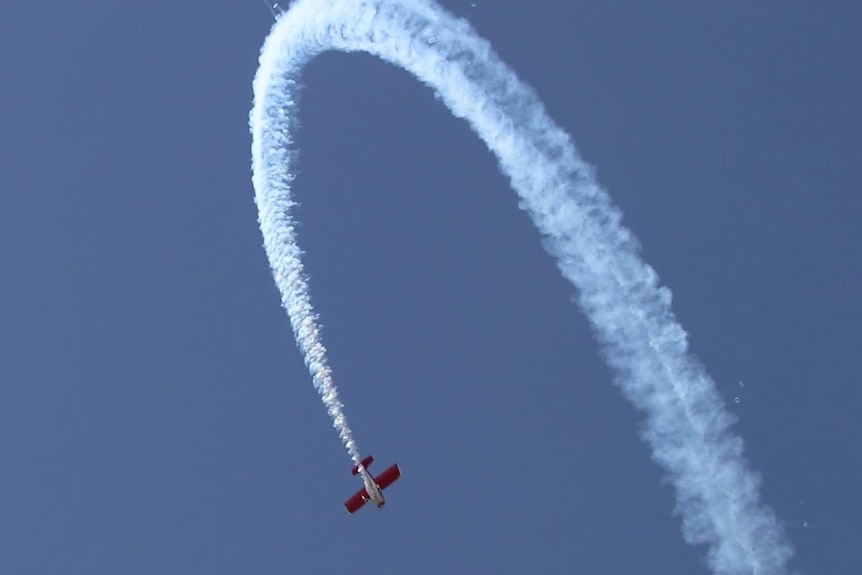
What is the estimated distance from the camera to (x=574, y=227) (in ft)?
102

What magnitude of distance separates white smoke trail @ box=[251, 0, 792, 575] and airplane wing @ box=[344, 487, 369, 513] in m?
5.73

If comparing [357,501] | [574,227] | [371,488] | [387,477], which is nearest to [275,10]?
[574,227]

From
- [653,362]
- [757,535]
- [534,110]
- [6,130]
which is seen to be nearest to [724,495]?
[757,535]

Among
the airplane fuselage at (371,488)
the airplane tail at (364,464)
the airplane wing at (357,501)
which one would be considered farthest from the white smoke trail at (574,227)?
the airplane wing at (357,501)

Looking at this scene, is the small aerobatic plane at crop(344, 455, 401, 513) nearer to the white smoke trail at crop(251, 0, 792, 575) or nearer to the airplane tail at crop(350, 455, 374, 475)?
the airplane tail at crop(350, 455, 374, 475)

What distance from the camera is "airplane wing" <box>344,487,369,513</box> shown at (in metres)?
32.1

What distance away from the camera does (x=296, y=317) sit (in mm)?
33062

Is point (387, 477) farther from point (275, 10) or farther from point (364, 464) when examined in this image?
point (275, 10)

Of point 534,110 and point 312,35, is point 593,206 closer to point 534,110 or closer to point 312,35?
point 534,110

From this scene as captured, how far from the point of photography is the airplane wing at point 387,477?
32094 millimetres

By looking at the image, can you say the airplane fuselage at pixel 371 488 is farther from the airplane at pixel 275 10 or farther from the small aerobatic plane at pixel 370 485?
the airplane at pixel 275 10

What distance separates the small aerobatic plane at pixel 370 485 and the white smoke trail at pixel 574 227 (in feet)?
16.7

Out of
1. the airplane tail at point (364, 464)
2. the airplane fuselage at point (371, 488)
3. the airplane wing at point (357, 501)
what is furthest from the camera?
the airplane wing at point (357, 501)

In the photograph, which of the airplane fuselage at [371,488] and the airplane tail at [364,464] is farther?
the airplane fuselage at [371,488]
